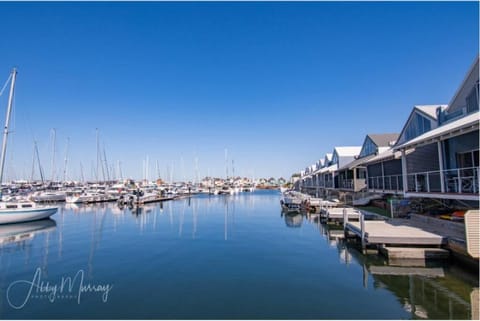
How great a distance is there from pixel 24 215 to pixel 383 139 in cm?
3983

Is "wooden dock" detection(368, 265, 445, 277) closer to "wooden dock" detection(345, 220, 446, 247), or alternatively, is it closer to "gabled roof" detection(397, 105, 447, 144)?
"wooden dock" detection(345, 220, 446, 247)

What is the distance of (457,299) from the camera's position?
845cm

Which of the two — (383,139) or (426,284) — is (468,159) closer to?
(426,284)

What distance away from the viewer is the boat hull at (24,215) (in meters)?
25.7

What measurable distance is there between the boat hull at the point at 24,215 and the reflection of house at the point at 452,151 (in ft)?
113

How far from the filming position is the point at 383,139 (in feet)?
100

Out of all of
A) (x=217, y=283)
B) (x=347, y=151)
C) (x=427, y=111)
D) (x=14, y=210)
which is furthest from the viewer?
(x=347, y=151)

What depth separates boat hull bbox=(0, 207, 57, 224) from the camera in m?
25.7

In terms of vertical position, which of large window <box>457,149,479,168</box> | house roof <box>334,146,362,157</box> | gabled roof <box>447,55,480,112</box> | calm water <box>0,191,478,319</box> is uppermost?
gabled roof <box>447,55,480,112</box>

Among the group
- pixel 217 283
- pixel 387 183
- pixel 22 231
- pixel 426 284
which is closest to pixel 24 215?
pixel 22 231

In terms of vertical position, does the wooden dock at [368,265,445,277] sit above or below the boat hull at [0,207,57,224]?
below

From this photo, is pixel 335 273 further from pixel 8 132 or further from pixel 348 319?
pixel 8 132

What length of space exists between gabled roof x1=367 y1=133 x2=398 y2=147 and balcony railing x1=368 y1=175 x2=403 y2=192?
4.59 meters

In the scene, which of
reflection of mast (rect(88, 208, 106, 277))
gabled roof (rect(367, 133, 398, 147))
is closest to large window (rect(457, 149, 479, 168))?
Answer: gabled roof (rect(367, 133, 398, 147))
